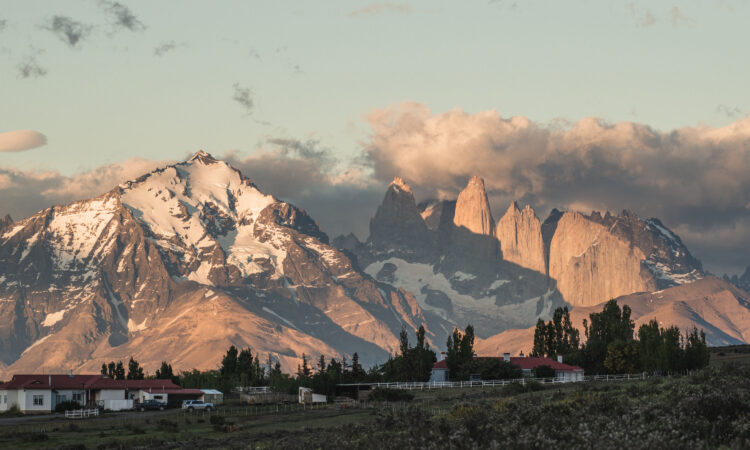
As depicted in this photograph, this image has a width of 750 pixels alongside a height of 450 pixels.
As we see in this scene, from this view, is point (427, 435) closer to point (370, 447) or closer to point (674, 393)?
point (370, 447)

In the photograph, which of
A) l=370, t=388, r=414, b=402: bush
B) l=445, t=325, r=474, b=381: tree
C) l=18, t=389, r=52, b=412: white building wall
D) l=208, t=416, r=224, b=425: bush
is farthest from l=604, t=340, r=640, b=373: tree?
l=18, t=389, r=52, b=412: white building wall

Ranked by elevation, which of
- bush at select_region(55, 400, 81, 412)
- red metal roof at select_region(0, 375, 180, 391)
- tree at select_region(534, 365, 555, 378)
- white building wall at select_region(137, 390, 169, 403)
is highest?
red metal roof at select_region(0, 375, 180, 391)

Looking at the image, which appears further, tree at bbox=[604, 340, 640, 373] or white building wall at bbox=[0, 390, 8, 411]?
tree at bbox=[604, 340, 640, 373]

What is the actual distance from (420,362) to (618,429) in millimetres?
129890

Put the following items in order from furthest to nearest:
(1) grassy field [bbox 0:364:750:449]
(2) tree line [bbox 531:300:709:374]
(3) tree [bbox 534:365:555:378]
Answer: (3) tree [bbox 534:365:555:378], (2) tree line [bbox 531:300:709:374], (1) grassy field [bbox 0:364:750:449]

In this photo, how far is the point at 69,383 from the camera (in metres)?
150

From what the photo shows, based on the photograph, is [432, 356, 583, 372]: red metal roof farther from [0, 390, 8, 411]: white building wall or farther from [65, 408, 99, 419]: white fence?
[0, 390, 8, 411]: white building wall

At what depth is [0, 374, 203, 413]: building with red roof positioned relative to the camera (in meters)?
145

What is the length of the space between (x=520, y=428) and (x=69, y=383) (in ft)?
355

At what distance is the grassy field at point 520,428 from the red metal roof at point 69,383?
136ft

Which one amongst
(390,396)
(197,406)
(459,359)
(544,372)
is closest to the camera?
(390,396)

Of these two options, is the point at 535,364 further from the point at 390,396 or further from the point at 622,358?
the point at 390,396

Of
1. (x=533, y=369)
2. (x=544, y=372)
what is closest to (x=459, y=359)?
(x=533, y=369)

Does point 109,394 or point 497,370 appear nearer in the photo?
point 109,394
